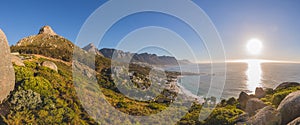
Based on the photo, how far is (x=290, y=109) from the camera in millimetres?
9805

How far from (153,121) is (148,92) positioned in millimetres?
15214

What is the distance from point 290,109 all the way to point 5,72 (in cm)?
1537

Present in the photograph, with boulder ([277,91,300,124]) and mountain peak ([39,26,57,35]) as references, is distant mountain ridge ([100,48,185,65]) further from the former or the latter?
mountain peak ([39,26,57,35])

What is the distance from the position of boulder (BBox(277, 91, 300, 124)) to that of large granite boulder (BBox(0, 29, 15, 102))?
14815mm

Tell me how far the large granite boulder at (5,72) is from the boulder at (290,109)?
14815 millimetres

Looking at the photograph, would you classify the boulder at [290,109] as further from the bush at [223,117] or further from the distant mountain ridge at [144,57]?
the distant mountain ridge at [144,57]

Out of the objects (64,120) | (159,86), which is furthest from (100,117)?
(159,86)

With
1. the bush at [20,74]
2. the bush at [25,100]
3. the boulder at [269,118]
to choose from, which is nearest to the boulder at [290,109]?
the boulder at [269,118]

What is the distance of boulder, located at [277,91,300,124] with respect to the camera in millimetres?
9609

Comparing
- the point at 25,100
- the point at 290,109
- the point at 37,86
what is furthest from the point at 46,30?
the point at 290,109

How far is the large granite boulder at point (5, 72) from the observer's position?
10073mm

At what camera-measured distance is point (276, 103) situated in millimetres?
13164

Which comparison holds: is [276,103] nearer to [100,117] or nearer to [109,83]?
[100,117]

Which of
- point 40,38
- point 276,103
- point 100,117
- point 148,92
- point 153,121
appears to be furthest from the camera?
point 40,38
